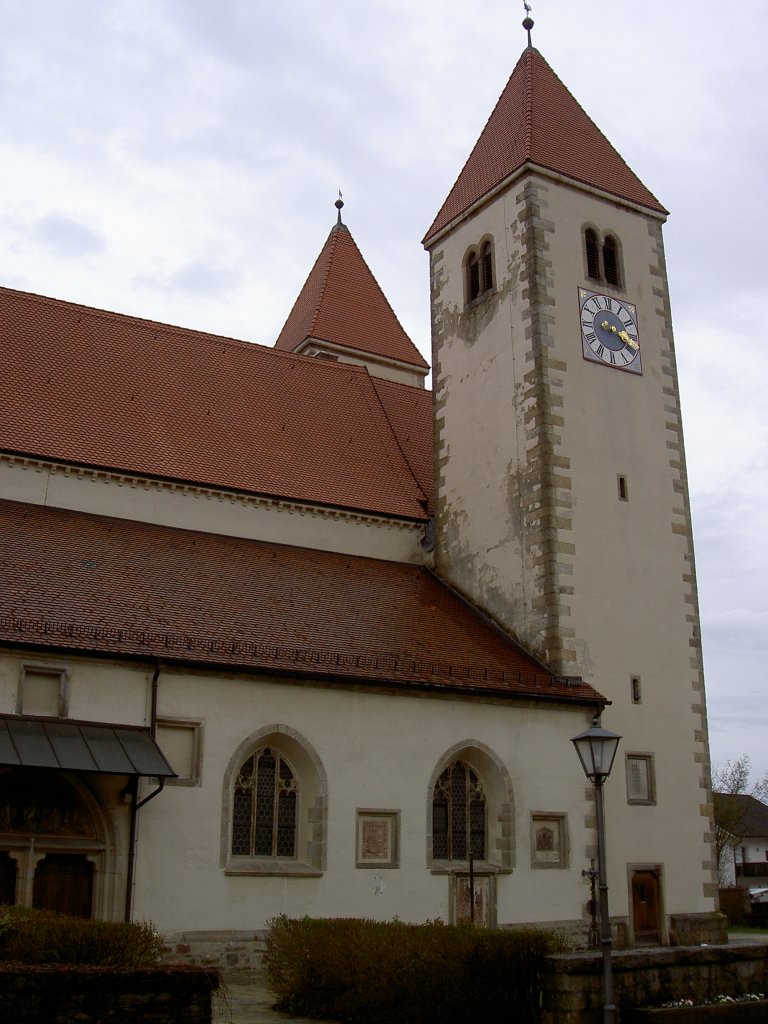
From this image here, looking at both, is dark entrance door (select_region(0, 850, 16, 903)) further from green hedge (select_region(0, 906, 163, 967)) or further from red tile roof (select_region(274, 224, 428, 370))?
red tile roof (select_region(274, 224, 428, 370))

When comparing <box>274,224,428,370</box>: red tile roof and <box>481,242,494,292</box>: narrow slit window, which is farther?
<box>274,224,428,370</box>: red tile roof

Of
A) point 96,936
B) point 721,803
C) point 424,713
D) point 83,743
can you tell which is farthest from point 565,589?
point 721,803

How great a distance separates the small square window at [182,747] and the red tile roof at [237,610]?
3.03ft

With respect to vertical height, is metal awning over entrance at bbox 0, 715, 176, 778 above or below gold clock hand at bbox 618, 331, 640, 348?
below

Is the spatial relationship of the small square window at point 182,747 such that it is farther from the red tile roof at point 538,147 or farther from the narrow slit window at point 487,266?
the red tile roof at point 538,147

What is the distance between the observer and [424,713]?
17.6m

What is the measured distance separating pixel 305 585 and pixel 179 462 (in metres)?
3.57

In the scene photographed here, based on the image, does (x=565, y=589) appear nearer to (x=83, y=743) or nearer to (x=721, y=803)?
(x=83, y=743)

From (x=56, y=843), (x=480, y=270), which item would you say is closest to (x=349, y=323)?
(x=480, y=270)

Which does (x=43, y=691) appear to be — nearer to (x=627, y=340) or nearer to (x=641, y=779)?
(x=641, y=779)

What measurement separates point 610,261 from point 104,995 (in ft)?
62.0

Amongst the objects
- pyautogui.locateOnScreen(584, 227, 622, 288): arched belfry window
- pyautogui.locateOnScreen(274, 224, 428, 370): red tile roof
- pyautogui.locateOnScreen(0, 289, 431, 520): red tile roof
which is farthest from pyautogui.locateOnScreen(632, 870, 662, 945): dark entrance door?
pyautogui.locateOnScreen(274, 224, 428, 370): red tile roof

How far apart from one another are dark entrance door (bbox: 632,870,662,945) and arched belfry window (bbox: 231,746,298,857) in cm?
632

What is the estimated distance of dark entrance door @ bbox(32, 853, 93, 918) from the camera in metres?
14.5
